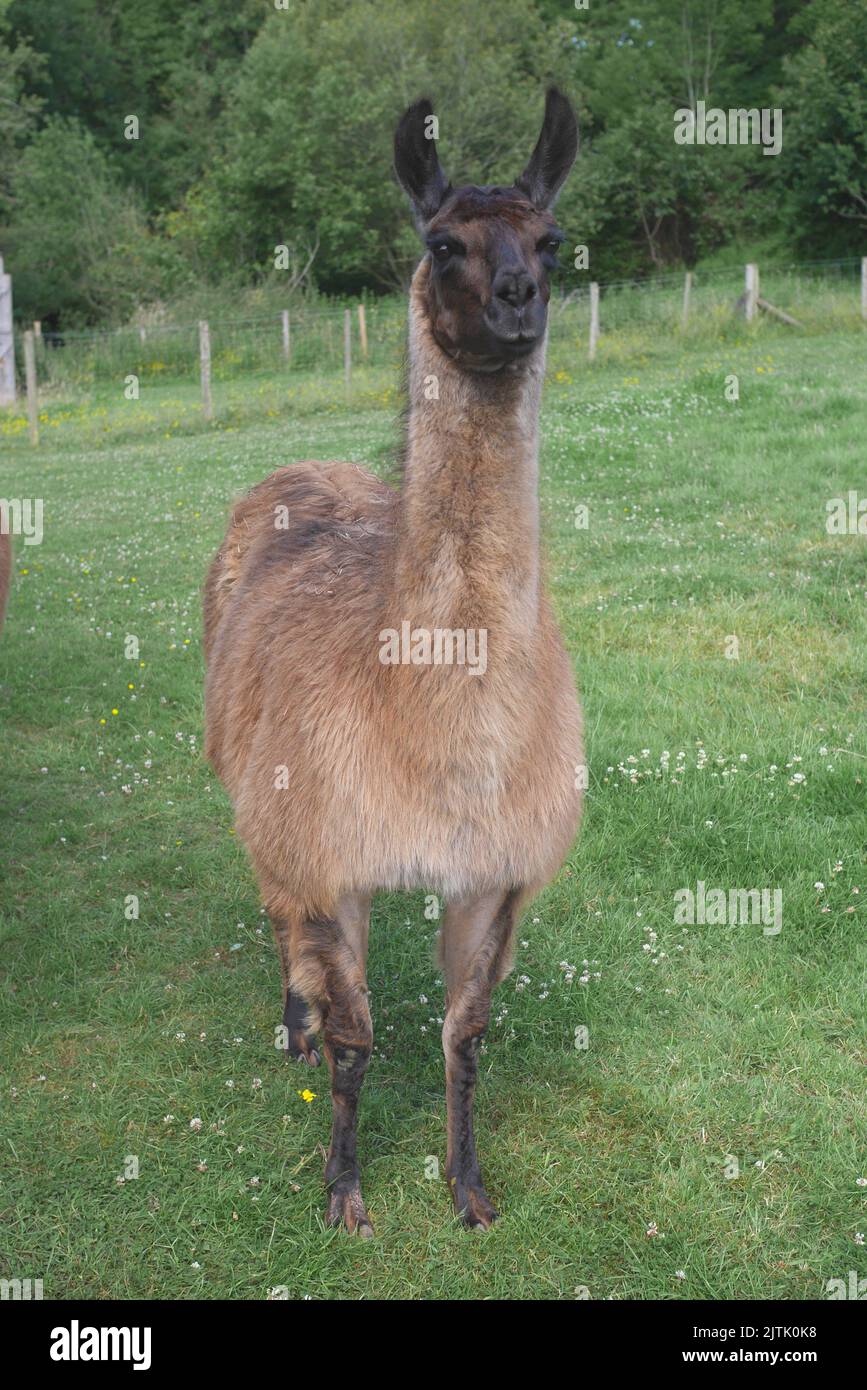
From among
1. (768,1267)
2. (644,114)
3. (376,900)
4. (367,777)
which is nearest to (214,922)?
(376,900)

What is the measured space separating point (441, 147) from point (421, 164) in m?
30.1

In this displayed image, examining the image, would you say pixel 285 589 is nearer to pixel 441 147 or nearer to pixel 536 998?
pixel 536 998

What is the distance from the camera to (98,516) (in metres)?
11.9

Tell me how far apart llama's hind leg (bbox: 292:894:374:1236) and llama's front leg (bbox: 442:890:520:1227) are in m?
0.24

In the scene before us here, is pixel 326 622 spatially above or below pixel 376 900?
above

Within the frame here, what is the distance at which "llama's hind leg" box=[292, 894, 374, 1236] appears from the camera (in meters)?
3.26

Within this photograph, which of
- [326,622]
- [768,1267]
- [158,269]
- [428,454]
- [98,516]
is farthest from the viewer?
[158,269]

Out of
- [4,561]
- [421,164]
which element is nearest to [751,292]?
[4,561]

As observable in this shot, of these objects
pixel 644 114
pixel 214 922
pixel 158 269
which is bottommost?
pixel 214 922

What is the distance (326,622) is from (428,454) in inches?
27.4

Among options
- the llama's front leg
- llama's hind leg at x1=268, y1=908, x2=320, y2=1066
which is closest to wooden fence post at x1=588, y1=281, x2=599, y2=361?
llama's hind leg at x1=268, y1=908, x2=320, y2=1066

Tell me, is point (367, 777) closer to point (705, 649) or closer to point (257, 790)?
point (257, 790)

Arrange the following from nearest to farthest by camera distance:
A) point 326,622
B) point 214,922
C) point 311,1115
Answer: point 326,622
point 311,1115
point 214,922

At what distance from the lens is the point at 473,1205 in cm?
332
